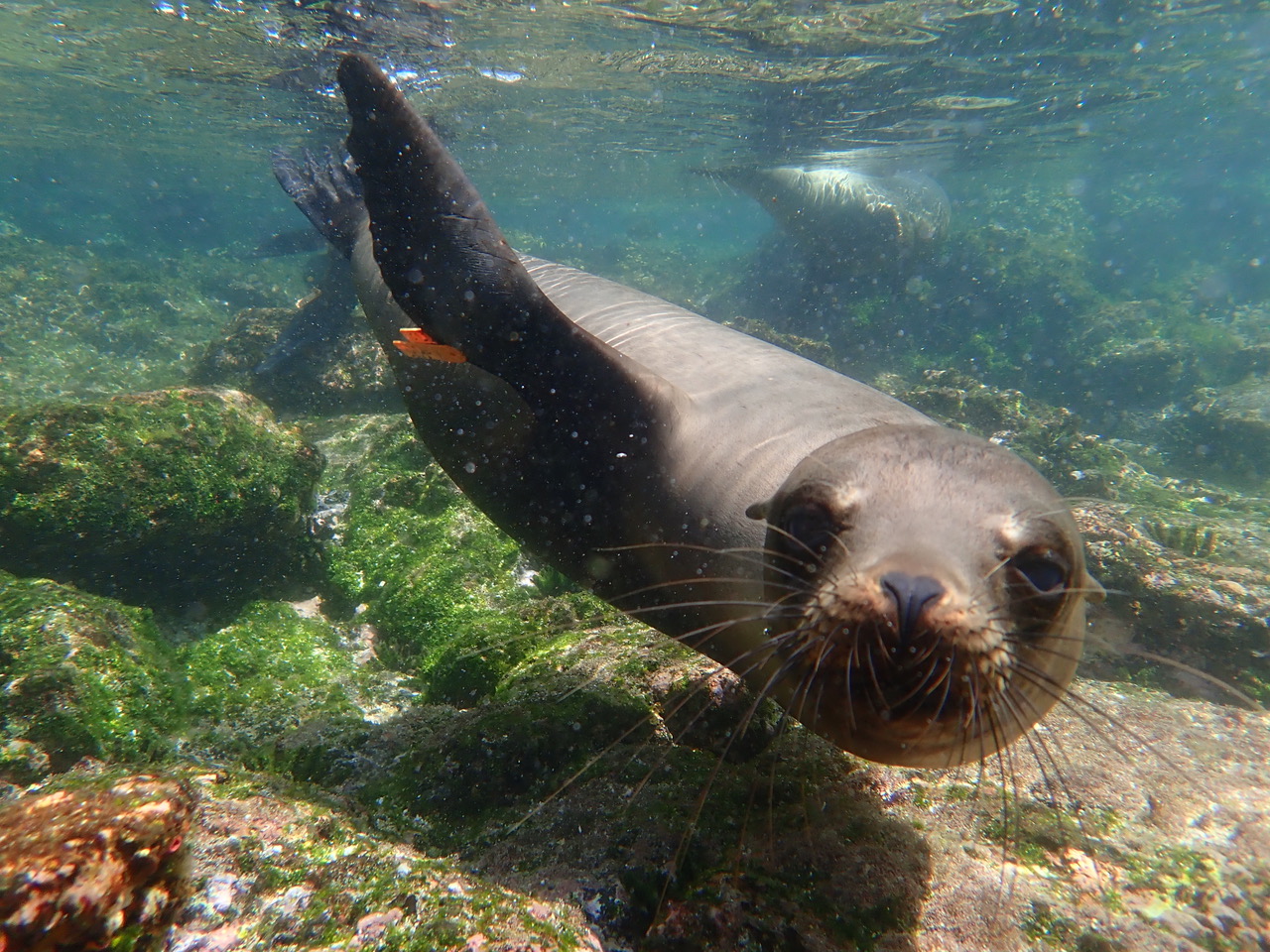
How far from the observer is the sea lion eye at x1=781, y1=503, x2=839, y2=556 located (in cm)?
152

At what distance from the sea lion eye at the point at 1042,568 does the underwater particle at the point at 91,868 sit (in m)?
2.19

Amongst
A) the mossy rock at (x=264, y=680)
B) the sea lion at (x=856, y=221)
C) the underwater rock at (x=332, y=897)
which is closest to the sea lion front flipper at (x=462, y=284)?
the underwater rock at (x=332, y=897)

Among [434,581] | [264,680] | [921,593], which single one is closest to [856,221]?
[434,581]

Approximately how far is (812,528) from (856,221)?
1746 centimetres

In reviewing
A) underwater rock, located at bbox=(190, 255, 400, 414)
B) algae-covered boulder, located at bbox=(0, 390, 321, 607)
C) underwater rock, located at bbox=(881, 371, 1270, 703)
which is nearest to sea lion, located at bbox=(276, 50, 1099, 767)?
underwater rock, located at bbox=(881, 371, 1270, 703)

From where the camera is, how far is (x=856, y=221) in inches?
652

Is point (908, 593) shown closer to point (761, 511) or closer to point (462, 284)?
point (761, 511)

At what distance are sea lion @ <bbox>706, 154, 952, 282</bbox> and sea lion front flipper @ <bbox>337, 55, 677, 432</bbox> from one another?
16.0m

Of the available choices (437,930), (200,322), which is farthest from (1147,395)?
(200,322)

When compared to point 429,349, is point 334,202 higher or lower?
higher

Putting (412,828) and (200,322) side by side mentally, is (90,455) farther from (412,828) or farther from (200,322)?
(200,322)

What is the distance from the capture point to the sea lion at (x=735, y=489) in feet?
4.18

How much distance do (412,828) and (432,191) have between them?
98.4 inches

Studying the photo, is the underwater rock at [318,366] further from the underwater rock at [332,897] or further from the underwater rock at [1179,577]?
the underwater rock at [1179,577]
